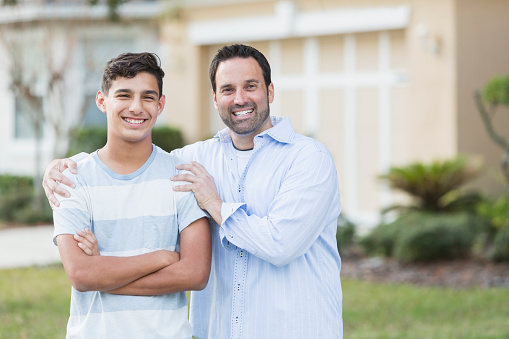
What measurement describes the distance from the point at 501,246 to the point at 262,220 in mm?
6587

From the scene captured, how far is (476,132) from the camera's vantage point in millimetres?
11148

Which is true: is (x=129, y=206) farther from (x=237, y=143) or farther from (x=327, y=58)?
(x=327, y=58)

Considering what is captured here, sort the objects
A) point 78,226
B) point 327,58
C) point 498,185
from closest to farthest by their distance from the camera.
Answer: point 78,226 → point 498,185 → point 327,58

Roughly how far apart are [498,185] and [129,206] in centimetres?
897

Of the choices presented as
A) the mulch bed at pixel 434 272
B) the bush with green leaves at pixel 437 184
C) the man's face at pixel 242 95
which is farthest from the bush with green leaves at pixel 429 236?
the man's face at pixel 242 95

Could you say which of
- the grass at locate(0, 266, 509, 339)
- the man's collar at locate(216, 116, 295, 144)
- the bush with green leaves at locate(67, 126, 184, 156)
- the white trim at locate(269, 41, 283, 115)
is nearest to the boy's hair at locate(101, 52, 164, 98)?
the man's collar at locate(216, 116, 295, 144)

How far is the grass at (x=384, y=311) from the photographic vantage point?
621 centimetres

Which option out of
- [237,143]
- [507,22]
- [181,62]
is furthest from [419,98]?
[237,143]

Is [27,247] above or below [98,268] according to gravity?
below

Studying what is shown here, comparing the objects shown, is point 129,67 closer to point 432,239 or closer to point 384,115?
point 432,239

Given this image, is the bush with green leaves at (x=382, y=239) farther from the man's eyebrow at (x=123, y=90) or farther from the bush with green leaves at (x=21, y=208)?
the man's eyebrow at (x=123, y=90)

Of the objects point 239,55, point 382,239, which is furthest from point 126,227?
point 382,239

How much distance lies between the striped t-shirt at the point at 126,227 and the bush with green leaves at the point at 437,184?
23.0 feet

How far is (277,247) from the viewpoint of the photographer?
291 cm
